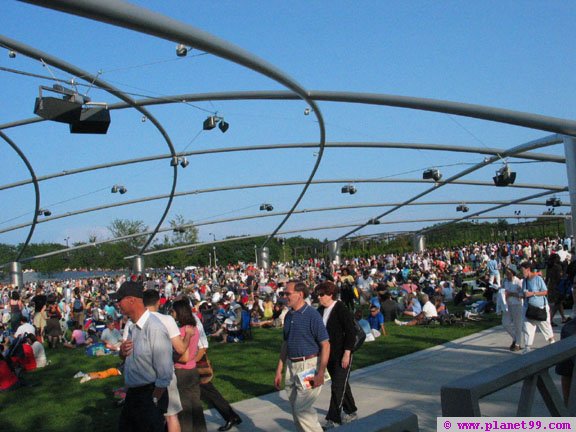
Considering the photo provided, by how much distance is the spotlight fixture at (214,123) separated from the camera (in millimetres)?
18234

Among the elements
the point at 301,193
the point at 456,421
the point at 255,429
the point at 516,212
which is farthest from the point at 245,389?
the point at 516,212

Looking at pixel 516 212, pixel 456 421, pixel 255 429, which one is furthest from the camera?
pixel 516 212

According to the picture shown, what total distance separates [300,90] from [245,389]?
7.40m

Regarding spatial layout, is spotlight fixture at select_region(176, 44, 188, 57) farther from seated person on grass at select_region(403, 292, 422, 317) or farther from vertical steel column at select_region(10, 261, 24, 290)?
vertical steel column at select_region(10, 261, 24, 290)

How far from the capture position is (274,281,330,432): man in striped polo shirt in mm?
6535

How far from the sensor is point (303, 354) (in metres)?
6.73

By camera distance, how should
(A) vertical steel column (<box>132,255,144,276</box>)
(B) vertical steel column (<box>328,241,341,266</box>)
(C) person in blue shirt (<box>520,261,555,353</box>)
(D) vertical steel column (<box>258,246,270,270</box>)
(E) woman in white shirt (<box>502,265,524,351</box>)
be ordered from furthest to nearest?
1. (B) vertical steel column (<box>328,241,341,266</box>)
2. (D) vertical steel column (<box>258,246,270,270</box>)
3. (A) vertical steel column (<box>132,255,144,276</box>)
4. (E) woman in white shirt (<box>502,265,524,351</box>)
5. (C) person in blue shirt (<box>520,261,555,353</box>)

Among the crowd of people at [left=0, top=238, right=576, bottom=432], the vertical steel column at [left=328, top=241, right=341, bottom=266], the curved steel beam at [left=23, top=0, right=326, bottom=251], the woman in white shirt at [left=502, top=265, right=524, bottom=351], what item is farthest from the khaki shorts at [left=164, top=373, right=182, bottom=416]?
the vertical steel column at [left=328, top=241, right=341, bottom=266]

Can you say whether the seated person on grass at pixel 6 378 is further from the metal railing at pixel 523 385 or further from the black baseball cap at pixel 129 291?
the metal railing at pixel 523 385

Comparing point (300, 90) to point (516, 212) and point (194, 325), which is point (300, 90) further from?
point (516, 212)

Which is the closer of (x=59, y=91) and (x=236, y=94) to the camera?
(x=59, y=91)

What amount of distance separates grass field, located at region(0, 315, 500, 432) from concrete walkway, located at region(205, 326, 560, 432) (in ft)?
2.21

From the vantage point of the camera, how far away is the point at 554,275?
15.4 metres

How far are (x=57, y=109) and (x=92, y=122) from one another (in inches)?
29.4
